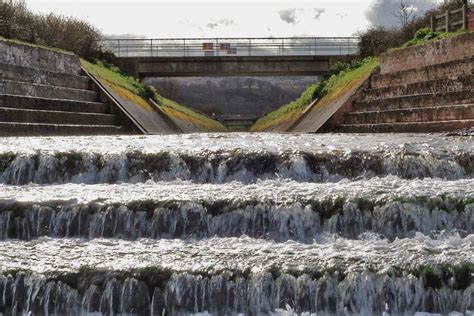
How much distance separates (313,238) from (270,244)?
0.70 metres

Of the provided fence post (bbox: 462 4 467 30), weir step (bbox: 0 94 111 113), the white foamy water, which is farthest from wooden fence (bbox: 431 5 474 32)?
the white foamy water

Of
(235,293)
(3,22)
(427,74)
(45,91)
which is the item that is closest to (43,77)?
(45,91)

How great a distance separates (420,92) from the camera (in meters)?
21.2

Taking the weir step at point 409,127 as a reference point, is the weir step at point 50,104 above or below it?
above

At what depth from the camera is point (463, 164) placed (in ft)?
38.1

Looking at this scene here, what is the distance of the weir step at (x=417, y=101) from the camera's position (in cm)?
1859

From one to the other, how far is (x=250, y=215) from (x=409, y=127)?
11876mm

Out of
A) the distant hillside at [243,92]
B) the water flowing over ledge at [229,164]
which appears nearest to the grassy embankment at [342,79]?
the water flowing over ledge at [229,164]

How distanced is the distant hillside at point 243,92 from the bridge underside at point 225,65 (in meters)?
53.6

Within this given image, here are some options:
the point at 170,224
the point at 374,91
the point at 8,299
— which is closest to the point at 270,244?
the point at 170,224

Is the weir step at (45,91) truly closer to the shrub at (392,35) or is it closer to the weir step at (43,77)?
the weir step at (43,77)

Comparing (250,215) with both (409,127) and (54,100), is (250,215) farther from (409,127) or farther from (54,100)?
(54,100)

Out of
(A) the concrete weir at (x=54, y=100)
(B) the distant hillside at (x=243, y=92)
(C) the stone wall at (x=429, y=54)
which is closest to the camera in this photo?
(A) the concrete weir at (x=54, y=100)

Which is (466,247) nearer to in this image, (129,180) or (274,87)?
(129,180)
